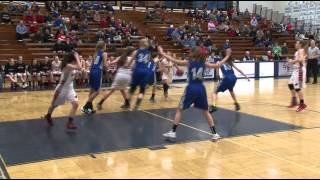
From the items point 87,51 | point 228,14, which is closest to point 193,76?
point 87,51

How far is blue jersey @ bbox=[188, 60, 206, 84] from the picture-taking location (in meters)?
8.13

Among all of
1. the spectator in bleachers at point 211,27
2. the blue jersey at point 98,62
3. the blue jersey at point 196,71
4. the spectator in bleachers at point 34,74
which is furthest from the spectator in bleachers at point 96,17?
the blue jersey at point 196,71

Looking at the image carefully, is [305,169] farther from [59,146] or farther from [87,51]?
[87,51]

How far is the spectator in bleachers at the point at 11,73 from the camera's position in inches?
720

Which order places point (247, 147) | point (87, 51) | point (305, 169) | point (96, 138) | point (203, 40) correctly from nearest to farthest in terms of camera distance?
1. point (305, 169)
2. point (247, 147)
3. point (96, 138)
4. point (87, 51)
5. point (203, 40)

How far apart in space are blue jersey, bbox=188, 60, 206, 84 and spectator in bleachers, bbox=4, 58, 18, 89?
1182cm

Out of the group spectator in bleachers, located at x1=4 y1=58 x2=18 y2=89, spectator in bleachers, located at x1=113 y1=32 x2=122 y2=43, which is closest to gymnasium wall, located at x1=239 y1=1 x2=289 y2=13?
spectator in bleachers, located at x1=113 y1=32 x2=122 y2=43

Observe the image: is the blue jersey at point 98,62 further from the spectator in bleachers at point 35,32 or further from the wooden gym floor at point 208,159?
the spectator in bleachers at point 35,32

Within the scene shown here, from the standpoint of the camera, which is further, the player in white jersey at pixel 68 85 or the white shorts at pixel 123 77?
the white shorts at pixel 123 77

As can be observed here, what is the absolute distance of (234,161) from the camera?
22.9ft

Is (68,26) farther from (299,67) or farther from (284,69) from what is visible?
(299,67)

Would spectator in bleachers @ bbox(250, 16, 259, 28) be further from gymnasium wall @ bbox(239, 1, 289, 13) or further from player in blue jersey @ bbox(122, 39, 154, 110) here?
player in blue jersey @ bbox(122, 39, 154, 110)

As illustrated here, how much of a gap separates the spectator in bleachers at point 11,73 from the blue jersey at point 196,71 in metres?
11.8

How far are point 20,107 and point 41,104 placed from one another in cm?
72
